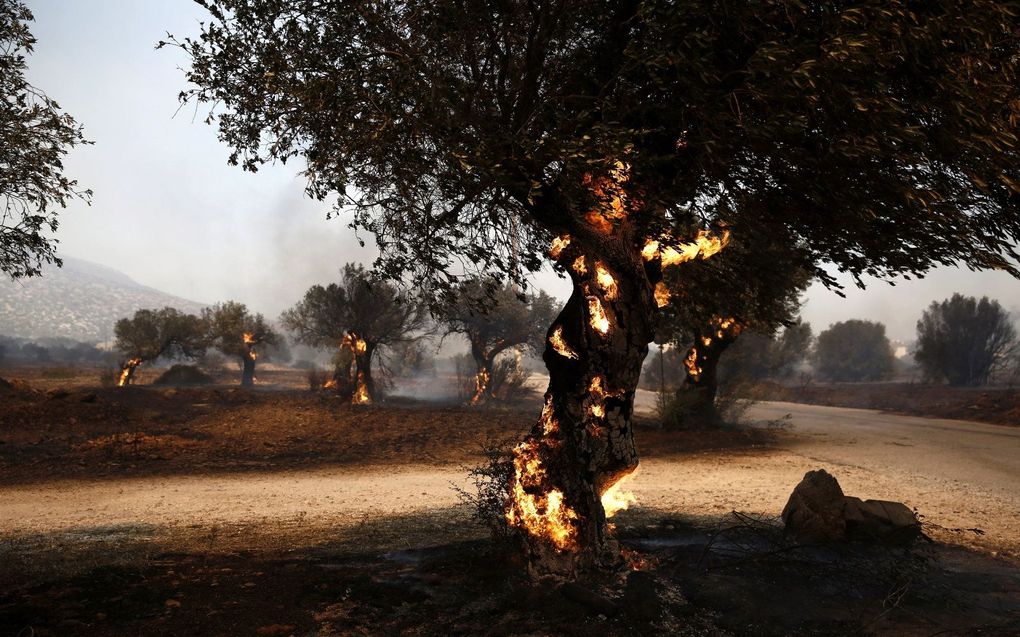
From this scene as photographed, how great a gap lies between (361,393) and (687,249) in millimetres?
28525

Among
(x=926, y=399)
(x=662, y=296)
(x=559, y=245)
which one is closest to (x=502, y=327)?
(x=926, y=399)

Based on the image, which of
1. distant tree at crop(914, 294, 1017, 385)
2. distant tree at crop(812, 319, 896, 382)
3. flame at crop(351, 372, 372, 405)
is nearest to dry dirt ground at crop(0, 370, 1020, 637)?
flame at crop(351, 372, 372, 405)

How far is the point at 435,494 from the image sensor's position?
13.7 metres

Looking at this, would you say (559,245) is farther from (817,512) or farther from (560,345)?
(817,512)

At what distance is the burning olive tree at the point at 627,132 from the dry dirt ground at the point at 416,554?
1300 millimetres

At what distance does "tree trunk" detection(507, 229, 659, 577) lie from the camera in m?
7.68

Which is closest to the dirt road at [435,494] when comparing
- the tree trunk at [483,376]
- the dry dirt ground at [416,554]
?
the dry dirt ground at [416,554]

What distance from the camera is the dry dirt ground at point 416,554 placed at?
6.60m

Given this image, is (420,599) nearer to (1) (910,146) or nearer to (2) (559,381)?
(2) (559,381)

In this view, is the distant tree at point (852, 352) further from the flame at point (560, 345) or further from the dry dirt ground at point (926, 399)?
the flame at point (560, 345)

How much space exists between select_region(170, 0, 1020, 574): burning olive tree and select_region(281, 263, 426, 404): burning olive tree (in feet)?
88.6

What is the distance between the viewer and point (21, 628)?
616 cm

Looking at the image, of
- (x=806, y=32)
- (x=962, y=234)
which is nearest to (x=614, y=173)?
(x=806, y=32)

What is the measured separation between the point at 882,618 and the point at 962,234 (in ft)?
13.0
